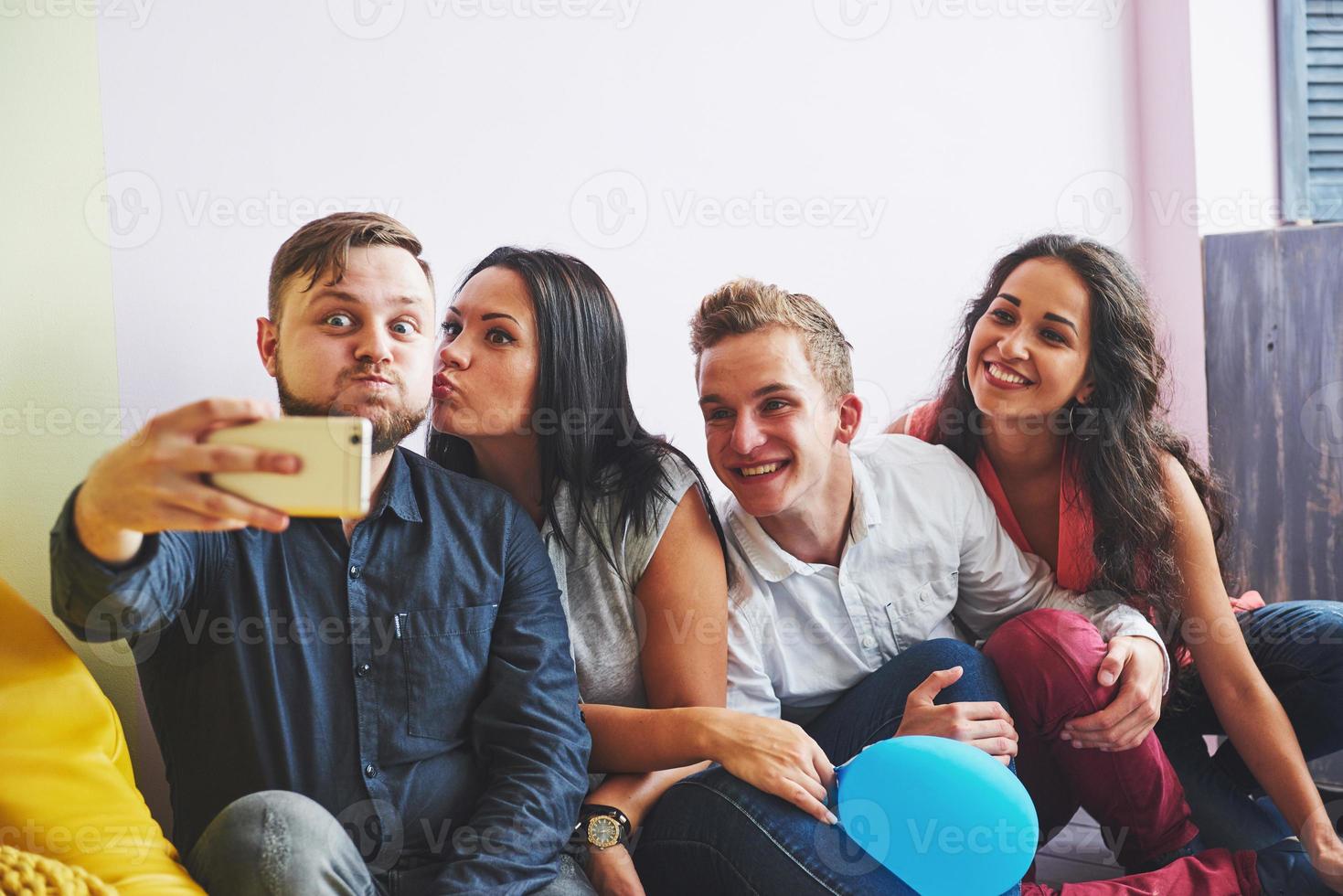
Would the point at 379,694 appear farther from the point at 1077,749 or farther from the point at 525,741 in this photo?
the point at 1077,749

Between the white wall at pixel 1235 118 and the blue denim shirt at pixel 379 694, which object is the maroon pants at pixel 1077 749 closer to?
the blue denim shirt at pixel 379 694

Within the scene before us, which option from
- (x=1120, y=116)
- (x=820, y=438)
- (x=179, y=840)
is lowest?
(x=179, y=840)

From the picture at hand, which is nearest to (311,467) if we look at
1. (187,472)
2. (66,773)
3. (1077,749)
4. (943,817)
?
(187,472)

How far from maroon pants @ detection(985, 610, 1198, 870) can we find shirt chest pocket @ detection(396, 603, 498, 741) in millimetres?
693

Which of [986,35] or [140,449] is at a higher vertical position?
[986,35]

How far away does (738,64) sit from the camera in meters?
2.01

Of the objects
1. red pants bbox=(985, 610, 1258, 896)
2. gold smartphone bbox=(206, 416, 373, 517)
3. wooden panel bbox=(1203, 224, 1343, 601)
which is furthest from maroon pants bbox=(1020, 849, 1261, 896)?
gold smartphone bbox=(206, 416, 373, 517)

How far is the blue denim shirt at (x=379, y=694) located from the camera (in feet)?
3.82

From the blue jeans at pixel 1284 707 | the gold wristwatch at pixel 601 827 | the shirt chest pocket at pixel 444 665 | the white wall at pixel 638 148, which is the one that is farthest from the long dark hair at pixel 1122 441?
the shirt chest pocket at pixel 444 665

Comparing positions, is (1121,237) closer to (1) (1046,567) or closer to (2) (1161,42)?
(2) (1161,42)

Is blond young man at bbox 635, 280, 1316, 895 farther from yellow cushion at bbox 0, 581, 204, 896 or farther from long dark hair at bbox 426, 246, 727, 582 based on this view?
yellow cushion at bbox 0, 581, 204, 896

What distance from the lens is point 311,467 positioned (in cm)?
90

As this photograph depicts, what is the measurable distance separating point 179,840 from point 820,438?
89cm

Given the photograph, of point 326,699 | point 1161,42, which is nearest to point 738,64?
point 1161,42
